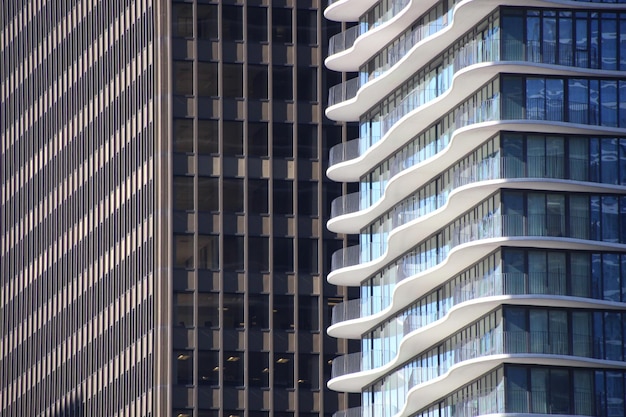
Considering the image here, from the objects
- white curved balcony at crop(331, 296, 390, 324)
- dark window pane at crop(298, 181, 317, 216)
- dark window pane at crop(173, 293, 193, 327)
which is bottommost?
dark window pane at crop(173, 293, 193, 327)

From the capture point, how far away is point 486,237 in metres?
140

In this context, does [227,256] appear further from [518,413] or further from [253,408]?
[518,413]

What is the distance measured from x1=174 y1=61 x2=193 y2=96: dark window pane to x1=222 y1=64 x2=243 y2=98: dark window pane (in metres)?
2.44

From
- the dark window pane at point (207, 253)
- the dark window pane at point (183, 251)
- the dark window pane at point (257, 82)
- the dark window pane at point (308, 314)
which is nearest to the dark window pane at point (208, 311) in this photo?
the dark window pane at point (207, 253)

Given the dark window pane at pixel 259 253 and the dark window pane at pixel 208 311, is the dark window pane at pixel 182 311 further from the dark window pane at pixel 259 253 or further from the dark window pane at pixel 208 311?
the dark window pane at pixel 259 253

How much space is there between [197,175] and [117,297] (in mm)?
12887

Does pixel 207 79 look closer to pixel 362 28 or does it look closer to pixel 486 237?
pixel 362 28

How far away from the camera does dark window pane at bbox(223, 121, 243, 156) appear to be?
188 metres

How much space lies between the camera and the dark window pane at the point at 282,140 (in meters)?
189

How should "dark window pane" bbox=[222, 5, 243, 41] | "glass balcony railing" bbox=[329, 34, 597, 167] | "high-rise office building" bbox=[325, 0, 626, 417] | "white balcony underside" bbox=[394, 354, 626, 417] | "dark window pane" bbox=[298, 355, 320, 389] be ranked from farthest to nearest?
"dark window pane" bbox=[222, 5, 243, 41] < "dark window pane" bbox=[298, 355, 320, 389] < "glass balcony railing" bbox=[329, 34, 597, 167] < "high-rise office building" bbox=[325, 0, 626, 417] < "white balcony underside" bbox=[394, 354, 626, 417]

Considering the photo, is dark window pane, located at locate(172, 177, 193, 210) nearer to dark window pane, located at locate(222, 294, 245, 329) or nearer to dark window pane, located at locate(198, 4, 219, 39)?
dark window pane, located at locate(222, 294, 245, 329)

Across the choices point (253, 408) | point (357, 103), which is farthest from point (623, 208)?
point (253, 408)

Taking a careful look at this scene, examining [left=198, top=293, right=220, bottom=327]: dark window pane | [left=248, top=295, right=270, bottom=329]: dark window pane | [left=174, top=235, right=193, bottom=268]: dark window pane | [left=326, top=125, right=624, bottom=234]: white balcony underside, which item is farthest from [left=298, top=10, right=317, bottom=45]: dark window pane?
[left=326, top=125, right=624, bottom=234]: white balcony underside

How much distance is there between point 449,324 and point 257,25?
51230 millimetres
